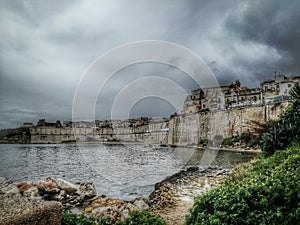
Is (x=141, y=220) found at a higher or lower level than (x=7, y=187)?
higher

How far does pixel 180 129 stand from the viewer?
232ft

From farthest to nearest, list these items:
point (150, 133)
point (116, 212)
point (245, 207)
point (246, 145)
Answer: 1. point (150, 133)
2. point (246, 145)
3. point (116, 212)
4. point (245, 207)

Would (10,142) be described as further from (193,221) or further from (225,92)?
(193,221)

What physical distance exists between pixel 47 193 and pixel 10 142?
4977 inches

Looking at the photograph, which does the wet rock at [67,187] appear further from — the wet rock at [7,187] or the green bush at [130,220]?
the green bush at [130,220]

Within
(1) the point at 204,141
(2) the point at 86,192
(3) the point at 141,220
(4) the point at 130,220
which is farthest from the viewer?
(1) the point at 204,141

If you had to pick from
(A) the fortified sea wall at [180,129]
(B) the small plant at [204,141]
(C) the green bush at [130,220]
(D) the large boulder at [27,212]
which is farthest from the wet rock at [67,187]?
(B) the small plant at [204,141]

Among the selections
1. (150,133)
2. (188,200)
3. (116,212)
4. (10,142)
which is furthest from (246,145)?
(10,142)

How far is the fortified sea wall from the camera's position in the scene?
45812 millimetres

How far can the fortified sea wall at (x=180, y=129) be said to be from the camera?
45.8 m

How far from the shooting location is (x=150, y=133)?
102 metres

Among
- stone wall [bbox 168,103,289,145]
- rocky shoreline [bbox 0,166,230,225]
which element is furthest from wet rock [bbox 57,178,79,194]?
stone wall [bbox 168,103,289,145]

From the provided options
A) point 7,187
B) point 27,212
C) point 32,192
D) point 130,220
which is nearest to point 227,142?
point 32,192

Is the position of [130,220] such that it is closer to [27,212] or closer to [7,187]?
[27,212]
